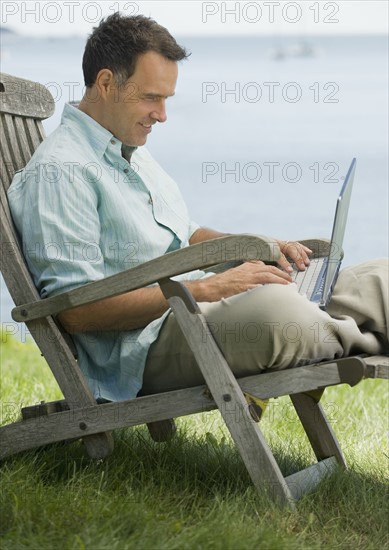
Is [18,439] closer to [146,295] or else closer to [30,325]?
[30,325]

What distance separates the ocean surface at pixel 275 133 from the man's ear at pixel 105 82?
1.15ft

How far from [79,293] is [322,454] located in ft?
3.97

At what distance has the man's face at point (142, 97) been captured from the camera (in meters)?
3.77

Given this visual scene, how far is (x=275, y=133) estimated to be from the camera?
32.5 m

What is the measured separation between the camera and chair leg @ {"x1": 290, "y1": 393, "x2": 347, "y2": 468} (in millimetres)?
3992

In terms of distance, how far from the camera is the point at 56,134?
12.3 feet

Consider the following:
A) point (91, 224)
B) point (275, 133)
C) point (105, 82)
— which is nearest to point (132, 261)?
point (91, 224)

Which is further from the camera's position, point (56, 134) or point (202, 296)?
point (56, 134)

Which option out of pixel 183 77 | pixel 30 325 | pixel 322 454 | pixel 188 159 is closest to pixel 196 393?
pixel 30 325

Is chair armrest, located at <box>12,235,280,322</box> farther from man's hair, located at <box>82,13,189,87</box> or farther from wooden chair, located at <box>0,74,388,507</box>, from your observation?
man's hair, located at <box>82,13,189,87</box>

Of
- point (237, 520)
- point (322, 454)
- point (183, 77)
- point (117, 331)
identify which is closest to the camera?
point (237, 520)

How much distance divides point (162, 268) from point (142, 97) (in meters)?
0.79

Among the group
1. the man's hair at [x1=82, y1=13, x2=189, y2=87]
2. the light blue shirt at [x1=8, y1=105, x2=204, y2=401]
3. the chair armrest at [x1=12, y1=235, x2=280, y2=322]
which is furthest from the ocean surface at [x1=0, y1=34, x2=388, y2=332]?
the chair armrest at [x1=12, y1=235, x2=280, y2=322]

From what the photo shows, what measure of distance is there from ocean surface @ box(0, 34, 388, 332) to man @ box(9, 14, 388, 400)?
39cm
